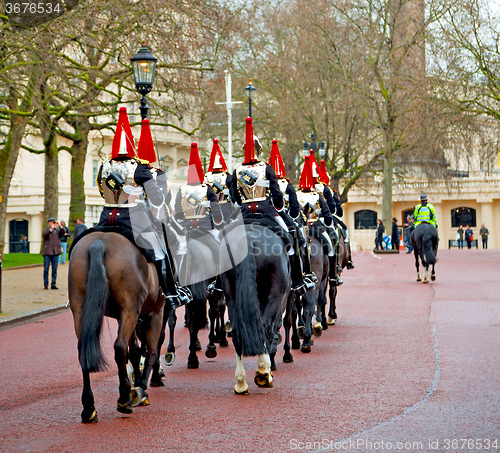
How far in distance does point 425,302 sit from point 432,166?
89.7 feet

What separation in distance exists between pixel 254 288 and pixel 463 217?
203ft

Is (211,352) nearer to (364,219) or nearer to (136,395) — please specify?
(136,395)

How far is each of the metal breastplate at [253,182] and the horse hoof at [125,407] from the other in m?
2.94

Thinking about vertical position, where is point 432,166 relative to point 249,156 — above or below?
above

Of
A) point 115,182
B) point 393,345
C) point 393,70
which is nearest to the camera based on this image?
point 115,182

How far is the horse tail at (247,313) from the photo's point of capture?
7.71 metres

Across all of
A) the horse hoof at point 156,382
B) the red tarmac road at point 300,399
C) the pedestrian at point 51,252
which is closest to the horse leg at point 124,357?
the red tarmac road at point 300,399

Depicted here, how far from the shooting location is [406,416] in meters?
6.55

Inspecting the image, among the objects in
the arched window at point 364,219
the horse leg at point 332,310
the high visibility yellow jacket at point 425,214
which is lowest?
the horse leg at point 332,310

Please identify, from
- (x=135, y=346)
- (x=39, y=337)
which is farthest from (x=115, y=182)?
(x=39, y=337)

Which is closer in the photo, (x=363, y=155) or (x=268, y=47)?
(x=268, y=47)

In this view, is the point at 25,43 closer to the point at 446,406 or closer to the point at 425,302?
the point at 425,302

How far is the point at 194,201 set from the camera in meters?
10.5

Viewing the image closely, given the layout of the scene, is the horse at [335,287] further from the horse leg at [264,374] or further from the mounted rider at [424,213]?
the mounted rider at [424,213]
